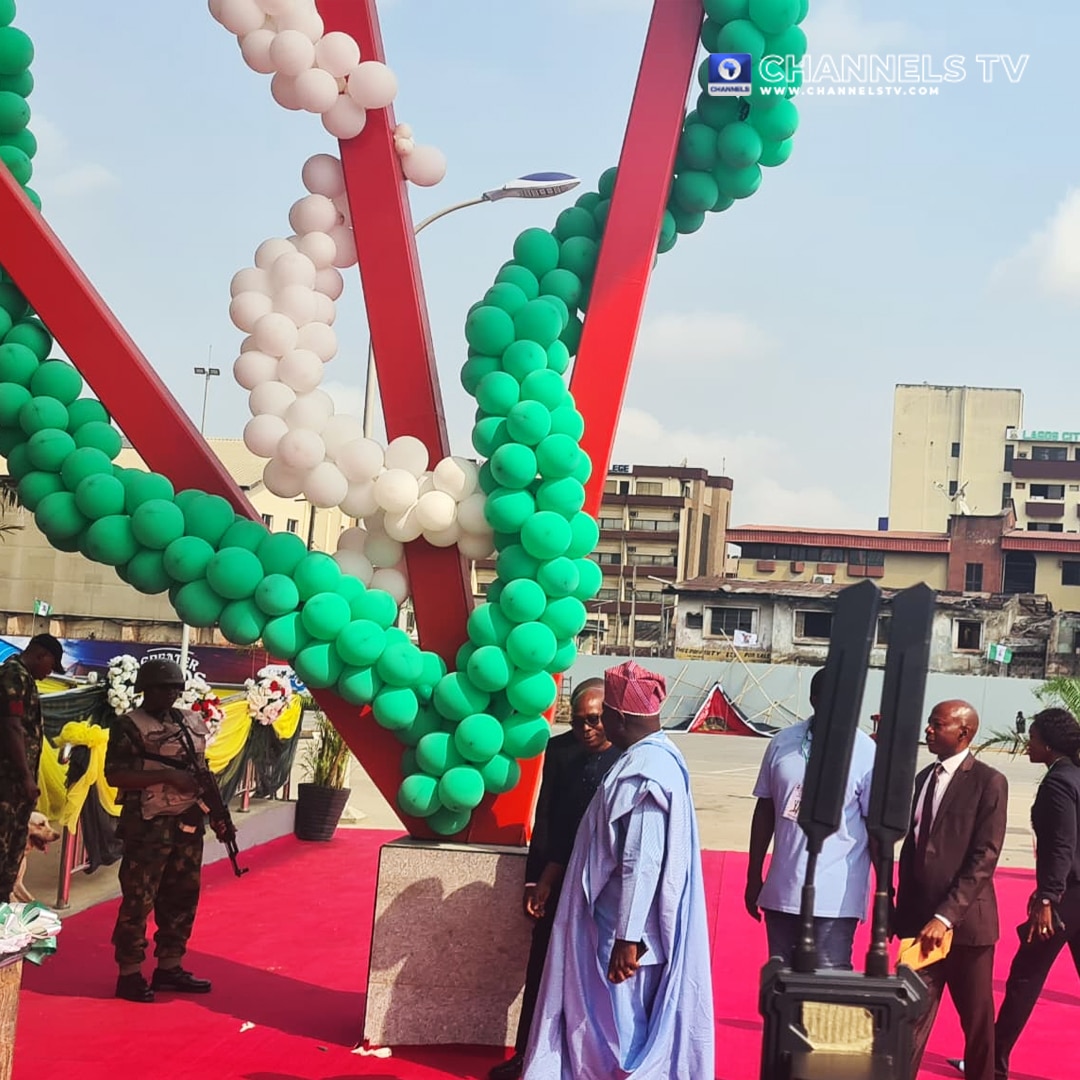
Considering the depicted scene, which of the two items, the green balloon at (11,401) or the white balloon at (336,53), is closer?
the green balloon at (11,401)

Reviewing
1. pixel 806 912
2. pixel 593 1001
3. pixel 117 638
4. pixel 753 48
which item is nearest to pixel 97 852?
pixel 593 1001

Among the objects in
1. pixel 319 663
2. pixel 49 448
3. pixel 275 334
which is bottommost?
pixel 319 663

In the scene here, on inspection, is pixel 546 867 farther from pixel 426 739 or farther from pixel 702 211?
pixel 702 211

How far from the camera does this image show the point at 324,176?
268 inches

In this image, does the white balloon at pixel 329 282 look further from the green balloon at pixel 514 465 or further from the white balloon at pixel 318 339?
the green balloon at pixel 514 465

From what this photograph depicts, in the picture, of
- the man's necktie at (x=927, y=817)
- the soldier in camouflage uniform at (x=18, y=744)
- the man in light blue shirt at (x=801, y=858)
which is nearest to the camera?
the man in light blue shirt at (x=801, y=858)

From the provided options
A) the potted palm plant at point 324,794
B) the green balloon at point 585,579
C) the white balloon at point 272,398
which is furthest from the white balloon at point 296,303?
the potted palm plant at point 324,794

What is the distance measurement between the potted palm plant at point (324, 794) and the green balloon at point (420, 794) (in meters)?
6.76

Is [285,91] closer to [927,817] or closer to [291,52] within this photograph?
[291,52]

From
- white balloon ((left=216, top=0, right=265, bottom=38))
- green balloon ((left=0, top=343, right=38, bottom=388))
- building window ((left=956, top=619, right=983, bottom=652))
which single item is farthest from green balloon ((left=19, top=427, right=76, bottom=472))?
building window ((left=956, top=619, right=983, bottom=652))

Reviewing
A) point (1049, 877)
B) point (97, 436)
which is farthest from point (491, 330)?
point (1049, 877)

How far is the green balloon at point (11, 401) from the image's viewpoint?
6.38 meters

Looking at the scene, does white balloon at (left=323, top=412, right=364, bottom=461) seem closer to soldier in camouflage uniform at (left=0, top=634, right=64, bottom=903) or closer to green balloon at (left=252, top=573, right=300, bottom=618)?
green balloon at (left=252, top=573, right=300, bottom=618)

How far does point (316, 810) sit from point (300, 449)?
754cm
